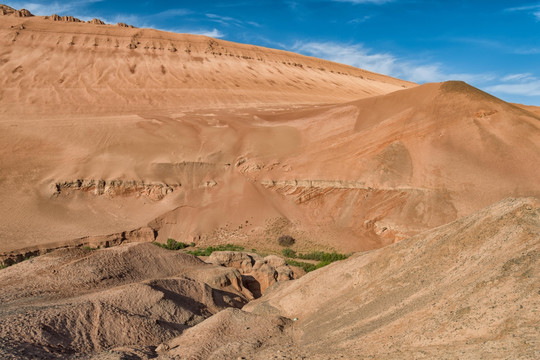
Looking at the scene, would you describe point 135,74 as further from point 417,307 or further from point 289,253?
point 417,307

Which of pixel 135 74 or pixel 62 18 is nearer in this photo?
pixel 135 74

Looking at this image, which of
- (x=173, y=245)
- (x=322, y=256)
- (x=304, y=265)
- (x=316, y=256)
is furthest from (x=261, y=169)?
(x=304, y=265)

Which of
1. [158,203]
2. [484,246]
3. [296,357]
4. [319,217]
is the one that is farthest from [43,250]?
[484,246]

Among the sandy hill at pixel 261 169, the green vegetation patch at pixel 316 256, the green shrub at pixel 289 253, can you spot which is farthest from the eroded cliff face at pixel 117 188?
the green vegetation patch at pixel 316 256

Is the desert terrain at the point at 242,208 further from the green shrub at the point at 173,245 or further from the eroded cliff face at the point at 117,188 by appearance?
the green shrub at the point at 173,245

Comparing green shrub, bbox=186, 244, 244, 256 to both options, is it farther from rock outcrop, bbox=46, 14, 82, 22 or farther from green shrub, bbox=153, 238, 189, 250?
rock outcrop, bbox=46, 14, 82, 22
